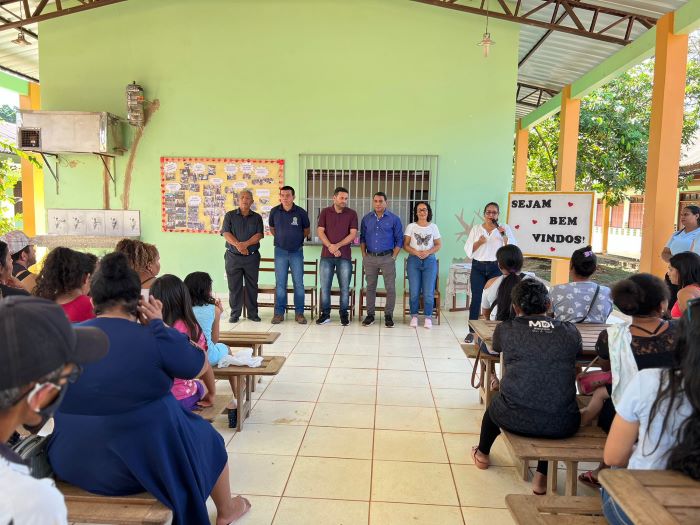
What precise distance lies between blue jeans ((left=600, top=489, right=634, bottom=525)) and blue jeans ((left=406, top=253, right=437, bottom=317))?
4309mm

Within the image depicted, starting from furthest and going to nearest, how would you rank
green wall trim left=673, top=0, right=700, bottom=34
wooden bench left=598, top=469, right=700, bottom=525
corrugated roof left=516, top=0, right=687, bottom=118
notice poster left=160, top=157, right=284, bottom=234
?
1. notice poster left=160, top=157, right=284, bottom=234
2. corrugated roof left=516, top=0, right=687, bottom=118
3. green wall trim left=673, top=0, right=700, bottom=34
4. wooden bench left=598, top=469, right=700, bottom=525

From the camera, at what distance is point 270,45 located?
22.9ft

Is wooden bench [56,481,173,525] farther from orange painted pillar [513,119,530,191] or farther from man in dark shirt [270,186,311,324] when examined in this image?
orange painted pillar [513,119,530,191]

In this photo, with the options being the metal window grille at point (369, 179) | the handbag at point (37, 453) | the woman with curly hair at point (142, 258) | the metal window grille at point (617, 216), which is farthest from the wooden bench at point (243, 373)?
the metal window grille at point (617, 216)

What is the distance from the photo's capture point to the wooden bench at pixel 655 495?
1.16 metres

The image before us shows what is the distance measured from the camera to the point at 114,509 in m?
1.60

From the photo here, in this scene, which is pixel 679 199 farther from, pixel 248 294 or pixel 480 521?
pixel 480 521

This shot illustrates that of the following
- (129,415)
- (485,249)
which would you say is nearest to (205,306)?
(129,415)

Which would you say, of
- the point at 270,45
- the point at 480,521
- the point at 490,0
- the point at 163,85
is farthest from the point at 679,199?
the point at 480,521

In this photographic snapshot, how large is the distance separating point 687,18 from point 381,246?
12.1 feet

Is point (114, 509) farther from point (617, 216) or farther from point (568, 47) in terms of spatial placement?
point (617, 216)

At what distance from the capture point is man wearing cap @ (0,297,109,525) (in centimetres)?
84

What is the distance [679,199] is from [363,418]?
A: 43.1 feet

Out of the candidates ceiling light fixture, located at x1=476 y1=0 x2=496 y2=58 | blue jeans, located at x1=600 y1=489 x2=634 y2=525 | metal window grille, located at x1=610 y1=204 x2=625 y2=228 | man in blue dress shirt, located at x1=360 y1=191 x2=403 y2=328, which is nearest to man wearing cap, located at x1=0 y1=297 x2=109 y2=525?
blue jeans, located at x1=600 y1=489 x2=634 y2=525
